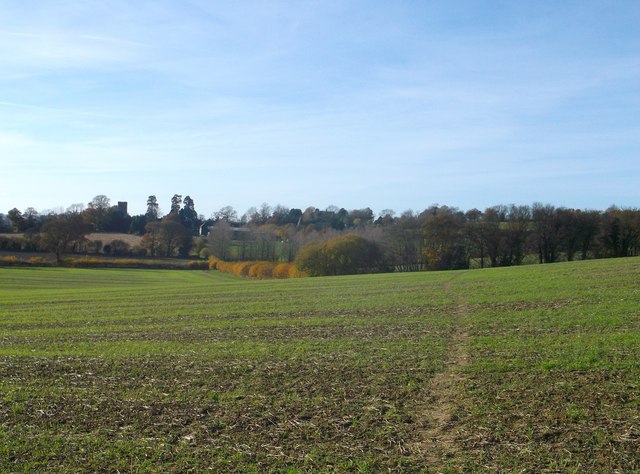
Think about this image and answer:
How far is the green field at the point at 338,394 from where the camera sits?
8711 mm

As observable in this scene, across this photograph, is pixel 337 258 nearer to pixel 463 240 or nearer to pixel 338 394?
pixel 463 240

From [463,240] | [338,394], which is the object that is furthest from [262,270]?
[338,394]

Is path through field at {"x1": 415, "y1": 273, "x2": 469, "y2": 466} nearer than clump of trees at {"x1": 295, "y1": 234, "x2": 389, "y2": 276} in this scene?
Yes

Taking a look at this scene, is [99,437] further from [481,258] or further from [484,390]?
[481,258]

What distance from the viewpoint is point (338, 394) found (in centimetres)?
1162

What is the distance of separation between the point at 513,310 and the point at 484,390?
11.9 m

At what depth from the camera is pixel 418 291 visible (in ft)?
112

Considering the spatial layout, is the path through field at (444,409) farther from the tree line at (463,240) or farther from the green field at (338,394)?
the tree line at (463,240)

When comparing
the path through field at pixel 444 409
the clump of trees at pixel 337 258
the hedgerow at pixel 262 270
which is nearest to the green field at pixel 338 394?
the path through field at pixel 444 409

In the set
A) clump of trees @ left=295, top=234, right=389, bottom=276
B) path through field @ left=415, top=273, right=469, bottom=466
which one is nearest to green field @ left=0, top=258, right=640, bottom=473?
path through field @ left=415, top=273, right=469, bottom=466

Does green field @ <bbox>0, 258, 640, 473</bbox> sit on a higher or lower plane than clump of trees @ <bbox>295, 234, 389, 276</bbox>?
lower

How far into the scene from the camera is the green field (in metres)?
8.71

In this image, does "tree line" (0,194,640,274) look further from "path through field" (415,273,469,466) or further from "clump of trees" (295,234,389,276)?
"path through field" (415,273,469,466)

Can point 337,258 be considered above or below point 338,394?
above
